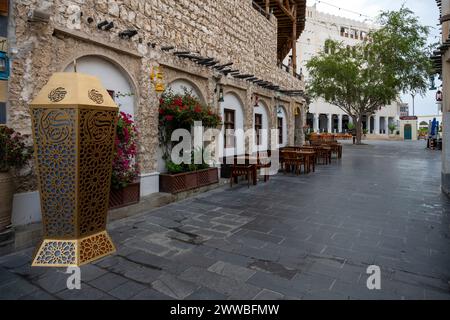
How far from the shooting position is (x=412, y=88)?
72.8 feet

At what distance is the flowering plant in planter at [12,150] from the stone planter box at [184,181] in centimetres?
271

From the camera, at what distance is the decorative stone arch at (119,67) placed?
452 cm

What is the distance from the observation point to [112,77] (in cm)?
Answer: 531

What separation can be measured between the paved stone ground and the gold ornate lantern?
239mm

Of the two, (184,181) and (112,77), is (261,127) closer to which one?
(184,181)

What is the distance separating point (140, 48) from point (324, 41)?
3711 centimetres

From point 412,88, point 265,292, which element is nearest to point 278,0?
point 265,292

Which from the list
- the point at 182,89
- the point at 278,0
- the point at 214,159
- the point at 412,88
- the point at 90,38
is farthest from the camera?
the point at 412,88

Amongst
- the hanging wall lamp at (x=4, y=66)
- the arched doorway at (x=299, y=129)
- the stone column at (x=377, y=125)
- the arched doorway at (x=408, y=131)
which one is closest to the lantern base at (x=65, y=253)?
the hanging wall lamp at (x=4, y=66)

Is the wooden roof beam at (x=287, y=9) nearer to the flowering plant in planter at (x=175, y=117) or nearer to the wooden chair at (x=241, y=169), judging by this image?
the wooden chair at (x=241, y=169)

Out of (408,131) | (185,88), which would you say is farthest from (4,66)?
(408,131)

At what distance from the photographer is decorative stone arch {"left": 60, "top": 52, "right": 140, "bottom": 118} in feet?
→ 14.8

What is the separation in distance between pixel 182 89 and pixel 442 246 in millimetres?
5635
